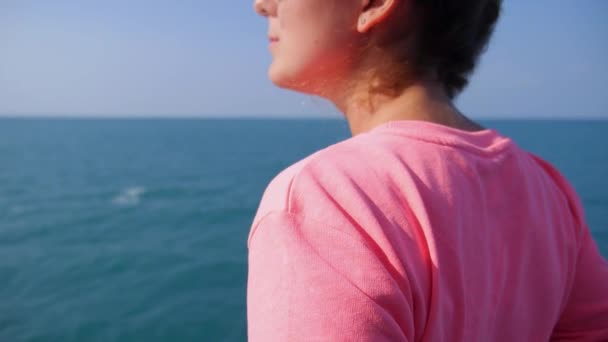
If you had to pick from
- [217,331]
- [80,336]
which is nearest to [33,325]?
[80,336]

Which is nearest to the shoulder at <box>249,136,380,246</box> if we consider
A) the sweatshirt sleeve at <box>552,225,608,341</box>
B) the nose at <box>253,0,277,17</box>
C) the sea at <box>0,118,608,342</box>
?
the nose at <box>253,0,277,17</box>

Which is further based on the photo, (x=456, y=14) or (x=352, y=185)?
(x=456, y=14)

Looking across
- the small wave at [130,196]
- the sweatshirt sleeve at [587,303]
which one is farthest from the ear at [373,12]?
the small wave at [130,196]

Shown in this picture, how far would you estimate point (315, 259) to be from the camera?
333 millimetres

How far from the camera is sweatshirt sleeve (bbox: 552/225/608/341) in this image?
58 centimetres

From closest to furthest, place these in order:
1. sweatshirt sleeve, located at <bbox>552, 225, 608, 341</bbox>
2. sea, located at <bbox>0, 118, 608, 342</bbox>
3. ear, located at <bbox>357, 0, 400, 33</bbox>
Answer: ear, located at <bbox>357, 0, 400, 33</bbox>
sweatshirt sleeve, located at <bbox>552, 225, 608, 341</bbox>
sea, located at <bbox>0, 118, 608, 342</bbox>

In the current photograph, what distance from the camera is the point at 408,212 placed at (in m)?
0.37

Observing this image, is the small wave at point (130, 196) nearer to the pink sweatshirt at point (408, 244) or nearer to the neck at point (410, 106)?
the neck at point (410, 106)

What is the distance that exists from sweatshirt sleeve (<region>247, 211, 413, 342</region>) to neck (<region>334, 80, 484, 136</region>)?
187 millimetres

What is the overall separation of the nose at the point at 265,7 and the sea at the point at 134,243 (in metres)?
0.45

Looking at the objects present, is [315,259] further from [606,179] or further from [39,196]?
[39,196]

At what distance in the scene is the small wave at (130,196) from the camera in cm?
1181

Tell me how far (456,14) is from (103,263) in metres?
8.15

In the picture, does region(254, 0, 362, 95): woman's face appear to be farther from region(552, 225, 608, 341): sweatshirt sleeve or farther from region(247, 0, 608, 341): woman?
region(552, 225, 608, 341): sweatshirt sleeve
